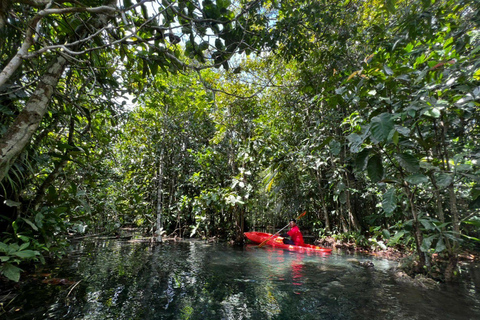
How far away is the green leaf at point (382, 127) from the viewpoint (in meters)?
2.13

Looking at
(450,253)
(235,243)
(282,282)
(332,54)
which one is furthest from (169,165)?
(450,253)

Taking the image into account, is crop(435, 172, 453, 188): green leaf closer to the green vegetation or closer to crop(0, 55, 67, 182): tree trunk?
the green vegetation

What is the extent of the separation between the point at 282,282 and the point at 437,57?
414cm

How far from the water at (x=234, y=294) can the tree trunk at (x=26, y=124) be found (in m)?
1.93

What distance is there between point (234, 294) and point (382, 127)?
3.15 m

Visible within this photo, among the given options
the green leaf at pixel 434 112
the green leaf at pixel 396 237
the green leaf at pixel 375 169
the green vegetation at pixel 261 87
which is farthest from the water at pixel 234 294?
the green leaf at pixel 434 112

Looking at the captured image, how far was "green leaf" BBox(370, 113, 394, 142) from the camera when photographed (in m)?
2.13

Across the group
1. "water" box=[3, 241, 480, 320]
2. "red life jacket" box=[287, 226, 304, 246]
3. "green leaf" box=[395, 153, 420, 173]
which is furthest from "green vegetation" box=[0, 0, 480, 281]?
"red life jacket" box=[287, 226, 304, 246]

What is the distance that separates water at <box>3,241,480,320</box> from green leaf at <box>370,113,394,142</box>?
2.28 meters

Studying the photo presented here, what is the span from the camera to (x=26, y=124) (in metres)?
2.11

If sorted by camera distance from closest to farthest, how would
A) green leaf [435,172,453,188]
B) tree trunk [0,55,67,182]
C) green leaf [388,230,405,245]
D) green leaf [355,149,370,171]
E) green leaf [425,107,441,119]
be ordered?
tree trunk [0,55,67,182], green leaf [425,107,441,119], green leaf [355,149,370,171], green leaf [435,172,453,188], green leaf [388,230,405,245]

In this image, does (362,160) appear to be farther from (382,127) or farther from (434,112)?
(434,112)

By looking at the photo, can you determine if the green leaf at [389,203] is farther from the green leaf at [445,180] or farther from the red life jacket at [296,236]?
the red life jacket at [296,236]

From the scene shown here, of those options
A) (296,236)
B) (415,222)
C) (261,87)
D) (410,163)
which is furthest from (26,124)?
(296,236)
